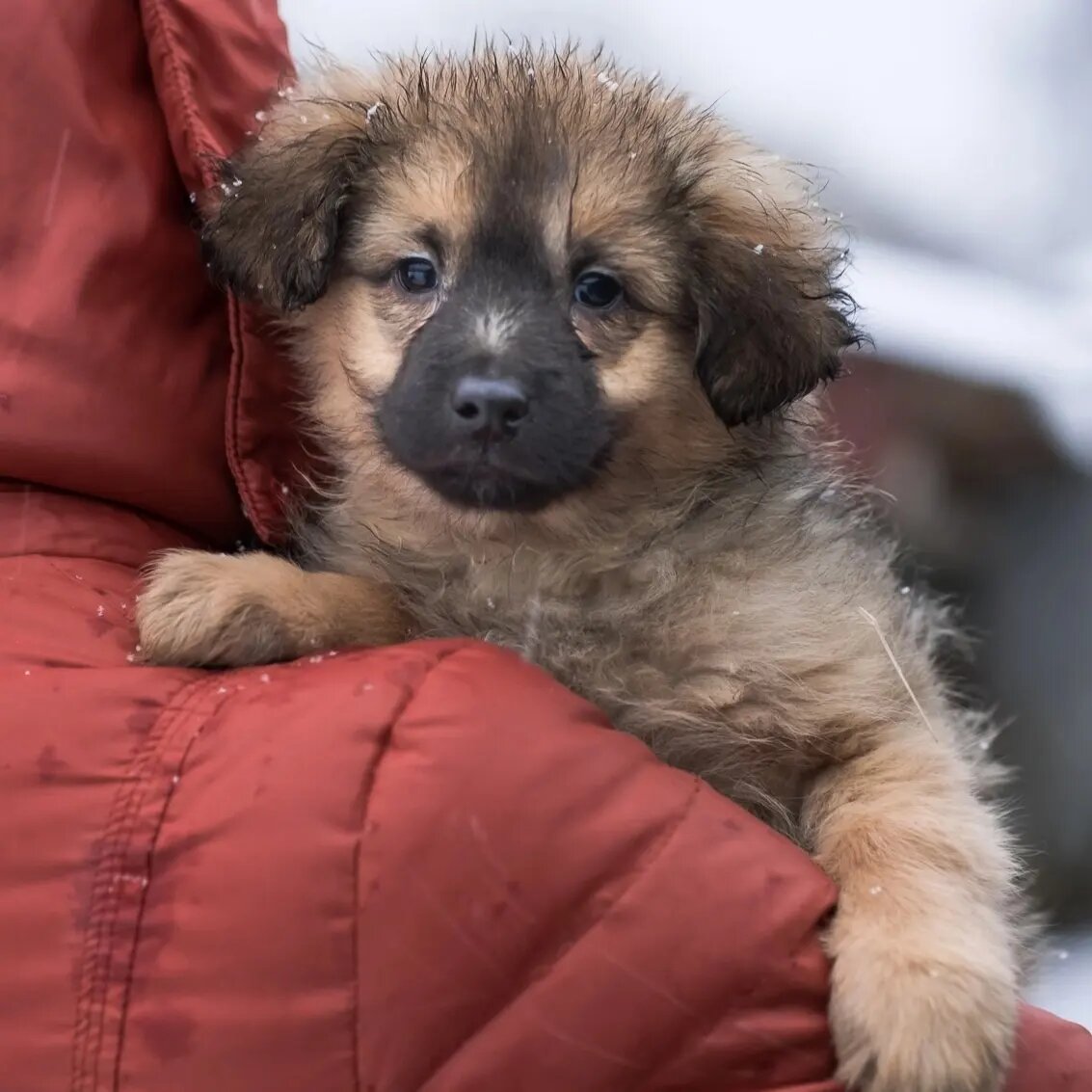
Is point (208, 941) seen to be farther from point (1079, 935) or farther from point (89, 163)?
point (1079, 935)

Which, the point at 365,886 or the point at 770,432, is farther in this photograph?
the point at 770,432

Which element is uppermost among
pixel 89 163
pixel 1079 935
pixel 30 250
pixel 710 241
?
pixel 710 241

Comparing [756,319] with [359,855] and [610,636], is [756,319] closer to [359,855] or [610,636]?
[610,636]

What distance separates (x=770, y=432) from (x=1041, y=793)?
1.35 meters

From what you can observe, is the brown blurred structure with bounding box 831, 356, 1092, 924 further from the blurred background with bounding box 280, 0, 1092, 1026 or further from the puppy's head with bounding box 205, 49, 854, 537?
the puppy's head with bounding box 205, 49, 854, 537

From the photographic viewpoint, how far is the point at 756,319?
1.79 metres

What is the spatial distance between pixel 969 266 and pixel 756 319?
1567 millimetres

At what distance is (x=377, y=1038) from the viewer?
3.88ft

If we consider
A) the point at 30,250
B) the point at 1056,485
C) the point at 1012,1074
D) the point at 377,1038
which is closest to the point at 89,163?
the point at 30,250

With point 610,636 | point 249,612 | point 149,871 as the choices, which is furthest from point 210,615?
point 610,636

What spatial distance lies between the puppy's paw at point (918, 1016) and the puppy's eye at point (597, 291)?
3.31 ft

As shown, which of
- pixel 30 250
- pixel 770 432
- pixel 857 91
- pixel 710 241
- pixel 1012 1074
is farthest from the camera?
pixel 857 91

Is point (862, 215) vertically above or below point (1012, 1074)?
above

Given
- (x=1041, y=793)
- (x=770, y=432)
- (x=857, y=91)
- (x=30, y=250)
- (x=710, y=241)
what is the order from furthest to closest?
(x=857, y=91)
(x=1041, y=793)
(x=770, y=432)
(x=710, y=241)
(x=30, y=250)
